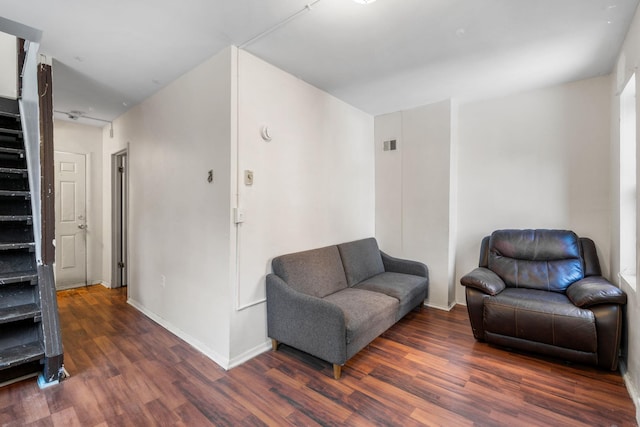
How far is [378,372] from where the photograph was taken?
221 cm

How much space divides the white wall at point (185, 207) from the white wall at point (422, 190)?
233 cm

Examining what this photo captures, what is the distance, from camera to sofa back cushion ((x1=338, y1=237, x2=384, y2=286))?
10.6 ft

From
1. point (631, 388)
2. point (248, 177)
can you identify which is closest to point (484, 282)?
point (631, 388)

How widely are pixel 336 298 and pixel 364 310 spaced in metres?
0.35

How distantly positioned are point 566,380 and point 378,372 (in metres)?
1.31

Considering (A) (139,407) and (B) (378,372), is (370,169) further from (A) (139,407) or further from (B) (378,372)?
(A) (139,407)

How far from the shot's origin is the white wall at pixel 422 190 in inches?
Answer: 136

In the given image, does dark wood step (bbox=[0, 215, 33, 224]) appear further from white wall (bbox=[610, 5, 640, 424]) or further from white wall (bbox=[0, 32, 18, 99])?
white wall (bbox=[610, 5, 640, 424])

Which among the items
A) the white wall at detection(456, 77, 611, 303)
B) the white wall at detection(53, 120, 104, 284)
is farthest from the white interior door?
the white wall at detection(456, 77, 611, 303)

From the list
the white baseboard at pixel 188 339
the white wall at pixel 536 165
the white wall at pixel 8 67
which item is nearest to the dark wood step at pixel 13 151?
the white wall at pixel 8 67

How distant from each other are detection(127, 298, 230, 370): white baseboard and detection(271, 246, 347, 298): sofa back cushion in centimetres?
79

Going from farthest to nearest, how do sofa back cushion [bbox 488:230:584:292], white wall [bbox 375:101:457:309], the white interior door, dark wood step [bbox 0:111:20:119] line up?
the white interior door → white wall [bbox 375:101:457:309] → dark wood step [bbox 0:111:20:119] → sofa back cushion [bbox 488:230:584:292]

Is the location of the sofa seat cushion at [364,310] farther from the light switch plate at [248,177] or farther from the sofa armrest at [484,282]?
the light switch plate at [248,177]

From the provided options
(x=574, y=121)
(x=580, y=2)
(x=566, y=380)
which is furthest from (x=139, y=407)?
(x=574, y=121)
